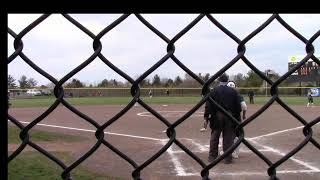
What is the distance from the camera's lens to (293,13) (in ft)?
4.66

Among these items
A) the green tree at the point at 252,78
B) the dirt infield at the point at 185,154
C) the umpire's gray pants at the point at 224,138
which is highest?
the green tree at the point at 252,78

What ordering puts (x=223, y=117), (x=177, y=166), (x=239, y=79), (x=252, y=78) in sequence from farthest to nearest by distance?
(x=239, y=79) < (x=252, y=78) < (x=177, y=166) < (x=223, y=117)

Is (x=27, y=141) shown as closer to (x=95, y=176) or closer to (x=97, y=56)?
(x=97, y=56)

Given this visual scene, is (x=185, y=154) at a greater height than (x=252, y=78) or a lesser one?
lesser

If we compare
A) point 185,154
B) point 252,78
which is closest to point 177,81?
point 252,78

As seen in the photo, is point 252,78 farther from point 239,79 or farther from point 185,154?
point 185,154

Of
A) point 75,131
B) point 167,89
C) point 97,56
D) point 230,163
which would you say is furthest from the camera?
point 167,89

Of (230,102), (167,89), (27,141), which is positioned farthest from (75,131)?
(167,89)

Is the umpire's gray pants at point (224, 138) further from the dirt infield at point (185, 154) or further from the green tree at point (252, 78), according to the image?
the green tree at point (252, 78)

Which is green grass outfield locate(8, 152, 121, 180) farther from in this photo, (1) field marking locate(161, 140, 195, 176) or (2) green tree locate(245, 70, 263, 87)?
(2) green tree locate(245, 70, 263, 87)

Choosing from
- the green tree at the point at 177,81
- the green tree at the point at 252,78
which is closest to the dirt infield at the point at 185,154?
the green tree at the point at 252,78

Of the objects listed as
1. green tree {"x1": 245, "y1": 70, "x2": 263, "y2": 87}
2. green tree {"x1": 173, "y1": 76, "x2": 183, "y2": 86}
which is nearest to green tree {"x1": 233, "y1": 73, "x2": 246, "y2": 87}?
green tree {"x1": 245, "y1": 70, "x2": 263, "y2": 87}

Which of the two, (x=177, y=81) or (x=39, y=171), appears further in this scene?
(x=177, y=81)
